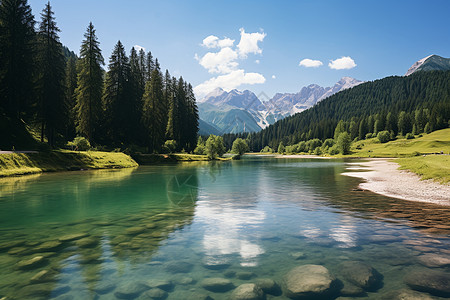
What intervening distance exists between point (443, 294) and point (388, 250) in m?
3.62

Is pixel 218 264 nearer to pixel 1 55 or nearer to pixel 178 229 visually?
pixel 178 229

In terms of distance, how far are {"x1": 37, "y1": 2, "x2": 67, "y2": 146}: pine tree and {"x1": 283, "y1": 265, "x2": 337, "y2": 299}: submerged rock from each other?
5708 cm

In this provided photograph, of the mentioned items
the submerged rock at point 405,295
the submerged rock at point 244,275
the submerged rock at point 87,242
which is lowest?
the submerged rock at point 244,275

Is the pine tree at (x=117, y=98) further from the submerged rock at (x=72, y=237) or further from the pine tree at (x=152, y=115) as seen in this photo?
the submerged rock at (x=72, y=237)

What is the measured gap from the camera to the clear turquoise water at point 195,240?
27.7ft

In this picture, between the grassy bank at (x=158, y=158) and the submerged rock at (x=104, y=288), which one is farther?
the grassy bank at (x=158, y=158)

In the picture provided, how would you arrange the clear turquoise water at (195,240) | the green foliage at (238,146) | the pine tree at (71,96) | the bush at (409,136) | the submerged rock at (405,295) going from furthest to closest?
the bush at (409,136) < the green foliage at (238,146) < the pine tree at (71,96) < the clear turquoise water at (195,240) < the submerged rock at (405,295)


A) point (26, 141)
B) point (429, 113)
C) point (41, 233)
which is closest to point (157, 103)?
point (26, 141)

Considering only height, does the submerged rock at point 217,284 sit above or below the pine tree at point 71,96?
below

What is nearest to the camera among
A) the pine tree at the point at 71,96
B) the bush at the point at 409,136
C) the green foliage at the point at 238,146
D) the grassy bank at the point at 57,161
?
the grassy bank at the point at 57,161

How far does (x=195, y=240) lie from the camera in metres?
12.4

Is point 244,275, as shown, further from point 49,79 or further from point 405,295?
point 49,79

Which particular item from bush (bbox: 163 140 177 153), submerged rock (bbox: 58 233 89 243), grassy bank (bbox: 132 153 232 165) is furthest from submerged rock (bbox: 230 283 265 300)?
bush (bbox: 163 140 177 153)

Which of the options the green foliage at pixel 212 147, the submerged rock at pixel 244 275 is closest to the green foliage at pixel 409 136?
the green foliage at pixel 212 147
